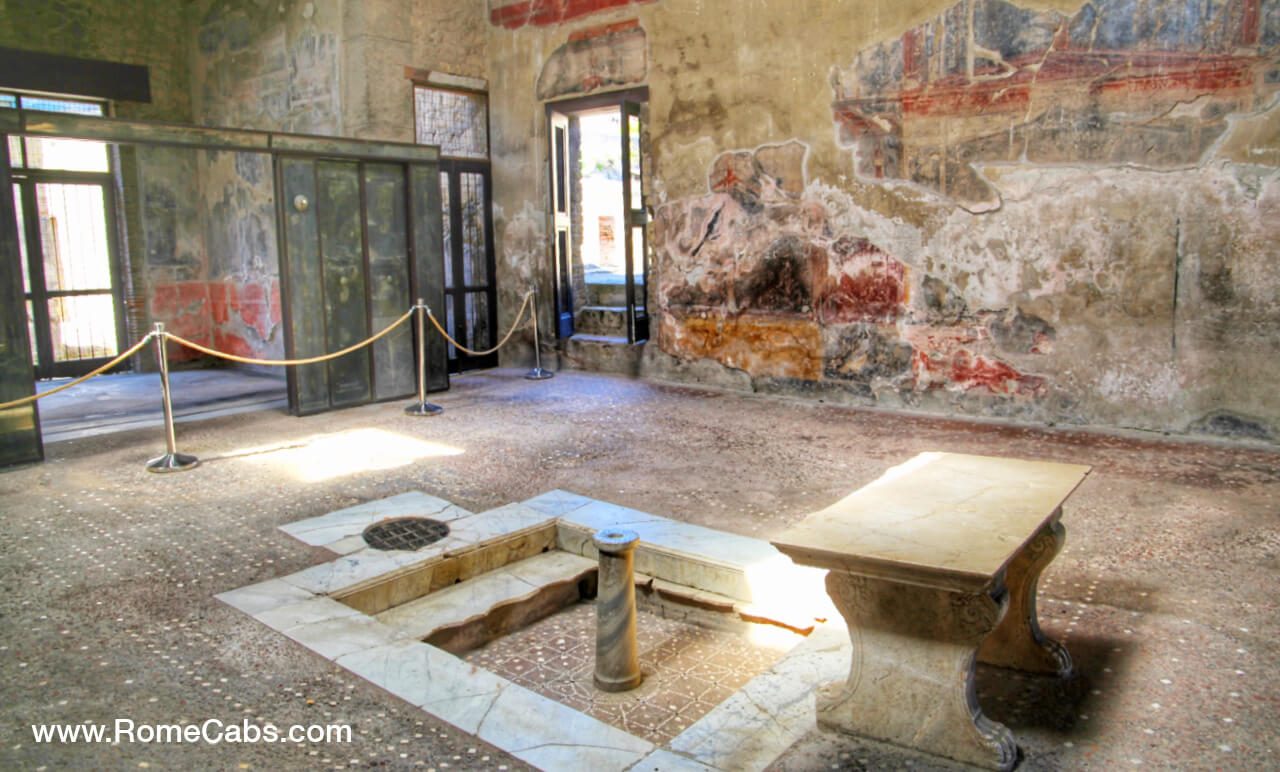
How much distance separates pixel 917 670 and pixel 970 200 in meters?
5.12

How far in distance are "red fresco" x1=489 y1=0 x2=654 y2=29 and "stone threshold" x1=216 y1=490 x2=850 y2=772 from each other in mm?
5717

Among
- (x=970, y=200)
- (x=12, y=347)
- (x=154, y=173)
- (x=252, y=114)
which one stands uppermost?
(x=252, y=114)

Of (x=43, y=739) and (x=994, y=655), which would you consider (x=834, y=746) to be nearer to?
(x=994, y=655)

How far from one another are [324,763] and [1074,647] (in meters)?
2.69

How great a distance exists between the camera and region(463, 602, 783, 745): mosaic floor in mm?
3621

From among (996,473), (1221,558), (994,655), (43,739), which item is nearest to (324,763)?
(43,739)

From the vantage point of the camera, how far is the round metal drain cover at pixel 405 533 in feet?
15.2

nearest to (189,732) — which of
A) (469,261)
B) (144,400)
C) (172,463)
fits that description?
A: (172,463)

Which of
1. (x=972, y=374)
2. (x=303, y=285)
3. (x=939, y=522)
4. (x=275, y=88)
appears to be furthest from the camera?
(x=275, y=88)

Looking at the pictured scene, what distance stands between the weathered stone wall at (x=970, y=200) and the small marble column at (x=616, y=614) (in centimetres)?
444

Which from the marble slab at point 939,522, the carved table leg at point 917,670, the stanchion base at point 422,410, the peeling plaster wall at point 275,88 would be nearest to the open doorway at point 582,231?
the peeling plaster wall at point 275,88

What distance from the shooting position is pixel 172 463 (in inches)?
239

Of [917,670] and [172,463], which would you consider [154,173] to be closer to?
[172,463]

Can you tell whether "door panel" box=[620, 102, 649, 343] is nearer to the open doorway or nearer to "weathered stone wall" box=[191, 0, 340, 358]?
the open doorway
